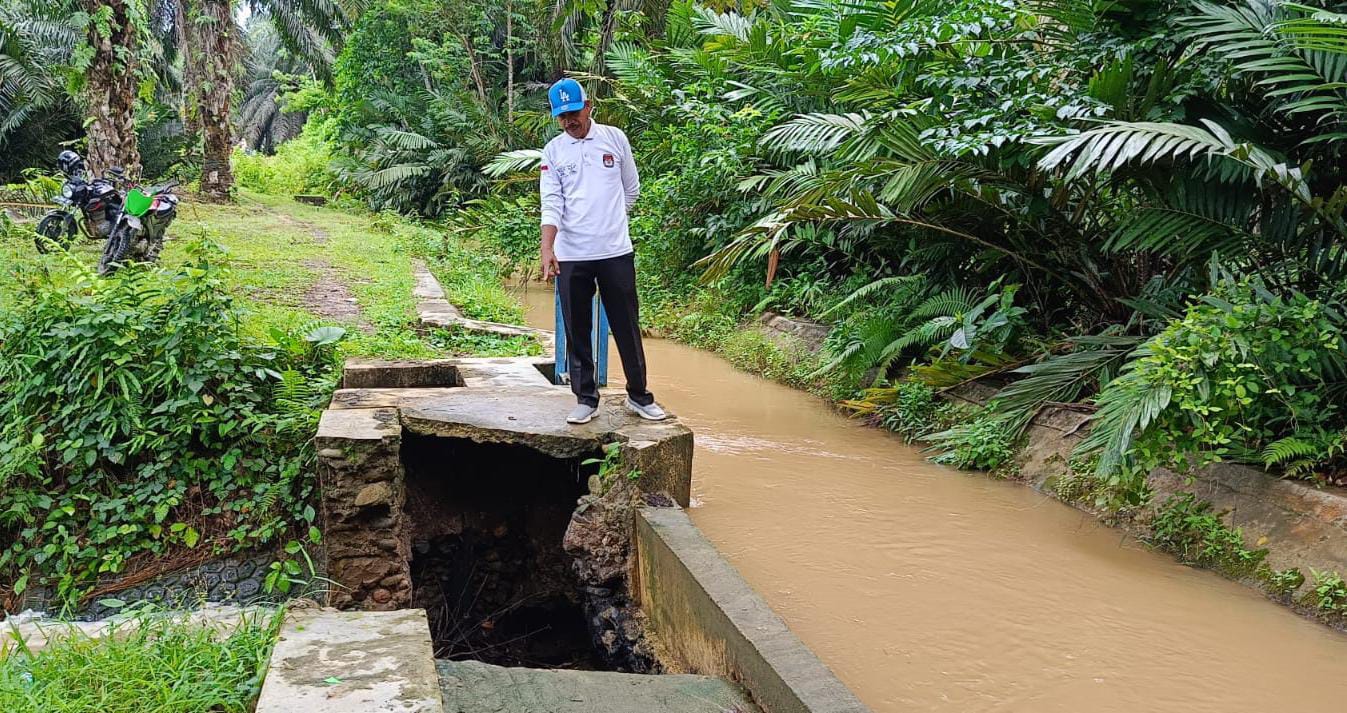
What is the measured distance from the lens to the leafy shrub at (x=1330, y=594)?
373cm

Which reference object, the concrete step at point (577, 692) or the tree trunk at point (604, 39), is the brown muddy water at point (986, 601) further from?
the tree trunk at point (604, 39)

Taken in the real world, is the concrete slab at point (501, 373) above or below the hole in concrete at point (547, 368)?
above

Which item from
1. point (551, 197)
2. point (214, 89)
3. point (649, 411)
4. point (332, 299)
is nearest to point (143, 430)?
point (551, 197)

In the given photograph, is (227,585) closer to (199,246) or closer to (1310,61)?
(199,246)

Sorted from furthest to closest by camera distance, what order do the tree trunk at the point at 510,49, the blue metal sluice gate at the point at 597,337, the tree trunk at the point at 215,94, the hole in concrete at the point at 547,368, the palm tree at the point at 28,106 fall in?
the tree trunk at the point at 510,49
the tree trunk at the point at 215,94
the palm tree at the point at 28,106
the hole in concrete at the point at 547,368
the blue metal sluice gate at the point at 597,337

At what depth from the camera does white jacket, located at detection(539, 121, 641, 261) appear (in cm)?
437

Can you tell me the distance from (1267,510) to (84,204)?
988 cm

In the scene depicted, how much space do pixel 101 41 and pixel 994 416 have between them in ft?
35.4

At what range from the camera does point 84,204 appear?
9.42 meters

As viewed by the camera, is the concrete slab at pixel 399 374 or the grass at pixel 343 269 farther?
the grass at pixel 343 269

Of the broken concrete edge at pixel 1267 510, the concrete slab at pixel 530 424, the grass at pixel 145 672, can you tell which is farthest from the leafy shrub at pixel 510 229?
the grass at pixel 145 672

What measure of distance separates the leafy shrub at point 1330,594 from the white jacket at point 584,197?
10.2 feet

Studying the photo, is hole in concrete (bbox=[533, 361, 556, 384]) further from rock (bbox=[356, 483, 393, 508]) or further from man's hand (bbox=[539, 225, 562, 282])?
rock (bbox=[356, 483, 393, 508])

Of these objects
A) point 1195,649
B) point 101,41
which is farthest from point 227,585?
point 101,41
